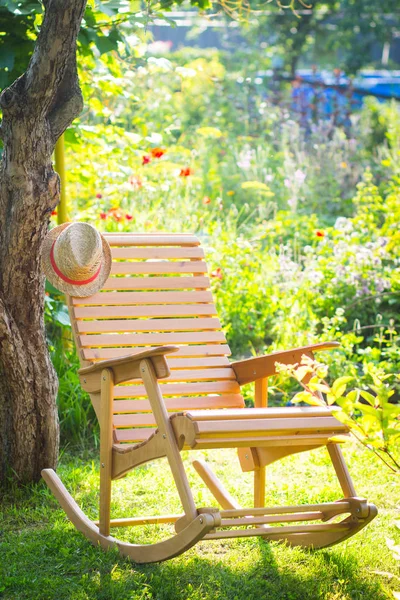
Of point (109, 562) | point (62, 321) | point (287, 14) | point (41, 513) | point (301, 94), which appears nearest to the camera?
point (109, 562)

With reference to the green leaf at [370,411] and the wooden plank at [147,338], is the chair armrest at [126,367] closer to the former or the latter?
the wooden plank at [147,338]

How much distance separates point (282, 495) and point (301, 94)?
6657mm

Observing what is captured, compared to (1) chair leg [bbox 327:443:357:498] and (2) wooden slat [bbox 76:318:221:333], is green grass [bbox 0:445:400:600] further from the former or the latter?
(2) wooden slat [bbox 76:318:221:333]

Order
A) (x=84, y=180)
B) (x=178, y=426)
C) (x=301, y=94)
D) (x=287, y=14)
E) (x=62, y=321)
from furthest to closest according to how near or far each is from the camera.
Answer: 1. (x=287, y=14)
2. (x=301, y=94)
3. (x=84, y=180)
4. (x=62, y=321)
5. (x=178, y=426)

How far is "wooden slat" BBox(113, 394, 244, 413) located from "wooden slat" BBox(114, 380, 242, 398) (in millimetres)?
26

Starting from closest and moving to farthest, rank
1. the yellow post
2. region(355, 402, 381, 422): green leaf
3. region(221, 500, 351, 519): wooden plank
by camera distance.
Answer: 1. region(355, 402, 381, 422): green leaf
2. region(221, 500, 351, 519): wooden plank
3. the yellow post

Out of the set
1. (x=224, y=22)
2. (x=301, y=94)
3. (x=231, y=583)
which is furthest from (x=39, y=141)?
(x=224, y=22)

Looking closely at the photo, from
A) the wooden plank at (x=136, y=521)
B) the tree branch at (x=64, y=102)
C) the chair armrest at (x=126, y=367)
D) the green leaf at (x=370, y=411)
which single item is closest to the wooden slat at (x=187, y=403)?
the chair armrest at (x=126, y=367)

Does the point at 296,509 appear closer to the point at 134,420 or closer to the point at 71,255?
the point at 134,420

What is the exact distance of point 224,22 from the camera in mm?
14195

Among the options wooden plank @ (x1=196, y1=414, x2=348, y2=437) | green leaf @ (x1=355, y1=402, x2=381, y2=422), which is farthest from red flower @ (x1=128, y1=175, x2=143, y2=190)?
green leaf @ (x1=355, y1=402, x2=381, y2=422)

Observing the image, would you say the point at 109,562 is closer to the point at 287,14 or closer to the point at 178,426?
the point at 178,426

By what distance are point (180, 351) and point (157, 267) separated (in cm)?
38

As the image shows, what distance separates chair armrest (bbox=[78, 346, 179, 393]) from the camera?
244 cm
